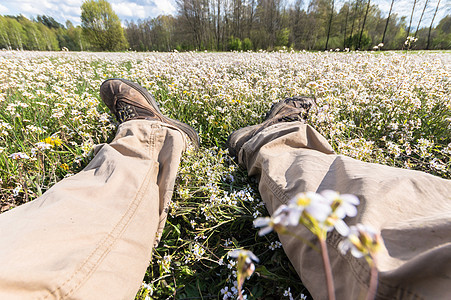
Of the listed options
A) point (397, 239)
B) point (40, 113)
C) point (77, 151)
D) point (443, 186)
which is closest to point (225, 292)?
point (397, 239)

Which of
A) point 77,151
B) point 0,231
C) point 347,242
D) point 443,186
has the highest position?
point 347,242

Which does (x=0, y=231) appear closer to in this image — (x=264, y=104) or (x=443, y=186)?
(x=443, y=186)

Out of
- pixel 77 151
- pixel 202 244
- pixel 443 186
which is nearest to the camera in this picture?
pixel 443 186

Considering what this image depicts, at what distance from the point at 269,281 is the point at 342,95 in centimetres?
261

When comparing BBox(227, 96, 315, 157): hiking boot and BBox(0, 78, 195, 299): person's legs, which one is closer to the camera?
BBox(0, 78, 195, 299): person's legs

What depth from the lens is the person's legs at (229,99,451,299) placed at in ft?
2.38

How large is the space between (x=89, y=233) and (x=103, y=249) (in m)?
0.10

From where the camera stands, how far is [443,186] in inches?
44.4

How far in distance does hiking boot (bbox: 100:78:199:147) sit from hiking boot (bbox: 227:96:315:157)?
17.5 inches

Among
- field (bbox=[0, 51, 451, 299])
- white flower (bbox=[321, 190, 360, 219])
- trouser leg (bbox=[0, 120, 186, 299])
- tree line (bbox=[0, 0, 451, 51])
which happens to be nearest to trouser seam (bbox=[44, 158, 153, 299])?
trouser leg (bbox=[0, 120, 186, 299])

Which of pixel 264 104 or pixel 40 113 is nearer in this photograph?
pixel 40 113

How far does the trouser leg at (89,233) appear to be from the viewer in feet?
2.88

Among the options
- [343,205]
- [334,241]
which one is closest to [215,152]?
[334,241]

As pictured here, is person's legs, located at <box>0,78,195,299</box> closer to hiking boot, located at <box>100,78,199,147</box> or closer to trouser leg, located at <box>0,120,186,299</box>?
trouser leg, located at <box>0,120,186,299</box>
